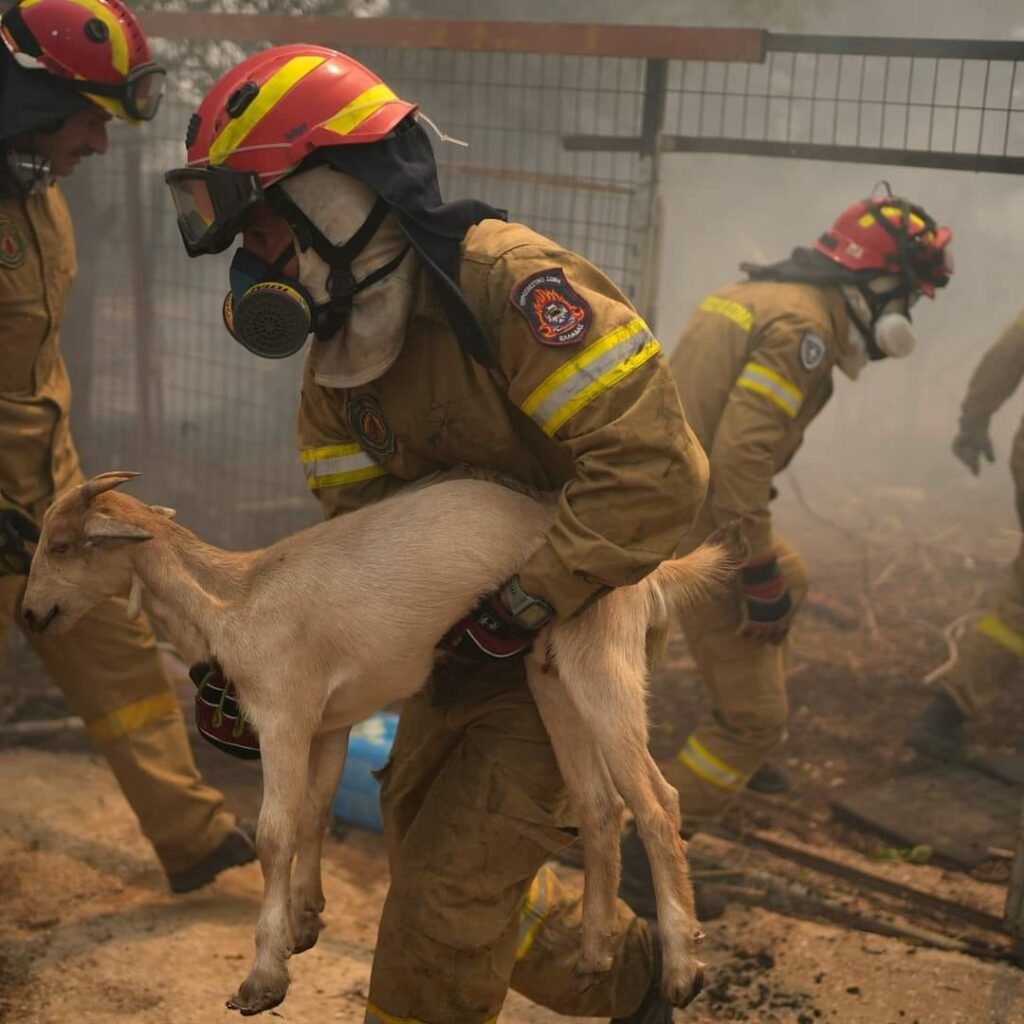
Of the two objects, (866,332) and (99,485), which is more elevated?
(866,332)

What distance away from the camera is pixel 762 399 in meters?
4.88

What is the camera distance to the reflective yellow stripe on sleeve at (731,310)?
5.07 metres

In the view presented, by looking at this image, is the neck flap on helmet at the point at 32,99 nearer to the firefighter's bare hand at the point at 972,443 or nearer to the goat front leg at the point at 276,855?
the goat front leg at the point at 276,855

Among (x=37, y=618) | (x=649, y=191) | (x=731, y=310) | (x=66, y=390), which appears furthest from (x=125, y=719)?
(x=649, y=191)

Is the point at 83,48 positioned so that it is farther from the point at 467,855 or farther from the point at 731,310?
the point at 467,855

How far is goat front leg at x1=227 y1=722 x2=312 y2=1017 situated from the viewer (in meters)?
2.80

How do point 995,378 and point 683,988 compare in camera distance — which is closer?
point 683,988

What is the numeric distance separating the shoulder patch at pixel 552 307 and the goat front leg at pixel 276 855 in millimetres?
1060

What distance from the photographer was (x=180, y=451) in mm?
9492

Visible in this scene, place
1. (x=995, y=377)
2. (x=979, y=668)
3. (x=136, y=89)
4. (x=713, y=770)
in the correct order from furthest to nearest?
(x=995, y=377) < (x=979, y=668) < (x=713, y=770) < (x=136, y=89)

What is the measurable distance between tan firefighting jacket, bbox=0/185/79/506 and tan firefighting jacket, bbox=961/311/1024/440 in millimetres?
4498

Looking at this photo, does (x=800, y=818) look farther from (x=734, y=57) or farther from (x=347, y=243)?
(x=347, y=243)

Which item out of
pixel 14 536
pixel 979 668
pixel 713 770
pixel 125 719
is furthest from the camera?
pixel 979 668

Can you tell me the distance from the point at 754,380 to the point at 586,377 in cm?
229
